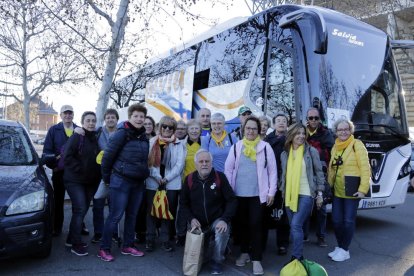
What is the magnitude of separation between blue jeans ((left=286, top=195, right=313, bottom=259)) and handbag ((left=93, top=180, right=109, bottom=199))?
92.9 inches

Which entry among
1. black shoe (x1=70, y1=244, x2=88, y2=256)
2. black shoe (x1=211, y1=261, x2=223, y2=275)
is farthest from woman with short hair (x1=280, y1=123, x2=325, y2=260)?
black shoe (x1=70, y1=244, x2=88, y2=256)

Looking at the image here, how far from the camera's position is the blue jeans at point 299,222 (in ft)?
15.3

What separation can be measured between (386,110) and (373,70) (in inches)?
26.4

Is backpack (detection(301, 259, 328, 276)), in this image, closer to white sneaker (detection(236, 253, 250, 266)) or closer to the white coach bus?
white sneaker (detection(236, 253, 250, 266))

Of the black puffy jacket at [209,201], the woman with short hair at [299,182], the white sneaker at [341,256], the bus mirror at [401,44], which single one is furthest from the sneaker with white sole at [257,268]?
the bus mirror at [401,44]

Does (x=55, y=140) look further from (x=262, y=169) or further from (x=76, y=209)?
(x=262, y=169)

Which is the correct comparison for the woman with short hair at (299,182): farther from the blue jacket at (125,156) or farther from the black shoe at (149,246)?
the black shoe at (149,246)

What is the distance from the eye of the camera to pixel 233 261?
5.06 m

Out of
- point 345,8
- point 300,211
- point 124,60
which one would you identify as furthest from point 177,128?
point 345,8

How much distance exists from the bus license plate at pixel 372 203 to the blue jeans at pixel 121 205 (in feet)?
11.0

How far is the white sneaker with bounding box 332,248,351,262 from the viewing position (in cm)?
516

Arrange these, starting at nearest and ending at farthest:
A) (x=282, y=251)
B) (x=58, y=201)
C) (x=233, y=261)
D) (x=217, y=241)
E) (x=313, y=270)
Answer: (x=313, y=270) < (x=217, y=241) < (x=233, y=261) < (x=282, y=251) < (x=58, y=201)

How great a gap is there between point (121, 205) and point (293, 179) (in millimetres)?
2003

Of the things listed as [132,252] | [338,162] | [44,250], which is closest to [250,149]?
[338,162]
